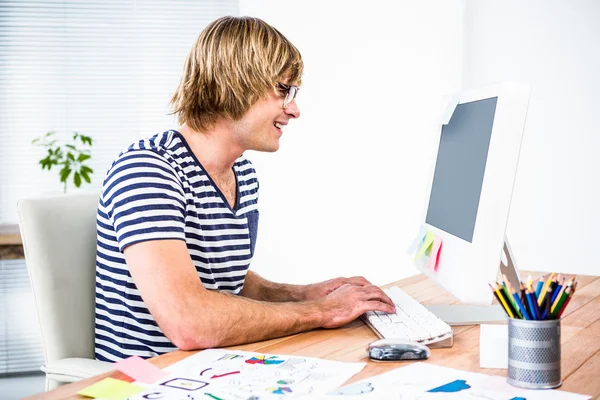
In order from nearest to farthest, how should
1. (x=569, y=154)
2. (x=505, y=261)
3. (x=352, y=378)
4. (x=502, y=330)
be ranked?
(x=352, y=378) < (x=502, y=330) < (x=505, y=261) < (x=569, y=154)

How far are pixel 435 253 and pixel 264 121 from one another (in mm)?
424

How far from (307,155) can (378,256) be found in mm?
554

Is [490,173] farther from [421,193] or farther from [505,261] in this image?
[421,193]

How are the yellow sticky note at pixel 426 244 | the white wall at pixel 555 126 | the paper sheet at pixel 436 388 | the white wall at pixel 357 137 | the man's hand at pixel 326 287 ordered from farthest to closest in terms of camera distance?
the white wall at pixel 357 137, the white wall at pixel 555 126, the man's hand at pixel 326 287, the yellow sticky note at pixel 426 244, the paper sheet at pixel 436 388

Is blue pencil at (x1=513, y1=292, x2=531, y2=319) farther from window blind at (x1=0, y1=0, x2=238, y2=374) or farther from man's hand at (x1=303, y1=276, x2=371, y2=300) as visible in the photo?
window blind at (x1=0, y1=0, x2=238, y2=374)

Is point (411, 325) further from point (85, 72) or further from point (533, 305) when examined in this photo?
point (85, 72)

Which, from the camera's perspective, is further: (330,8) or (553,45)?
(330,8)

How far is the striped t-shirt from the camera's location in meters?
1.19

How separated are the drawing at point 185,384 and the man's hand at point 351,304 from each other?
0.36 meters

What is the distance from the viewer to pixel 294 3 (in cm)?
327

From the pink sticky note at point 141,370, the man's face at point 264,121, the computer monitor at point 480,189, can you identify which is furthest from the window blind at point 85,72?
the pink sticky note at point 141,370

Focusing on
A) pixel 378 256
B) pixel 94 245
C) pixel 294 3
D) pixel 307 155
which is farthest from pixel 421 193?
pixel 94 245

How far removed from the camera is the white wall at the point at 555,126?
2928 millimetres

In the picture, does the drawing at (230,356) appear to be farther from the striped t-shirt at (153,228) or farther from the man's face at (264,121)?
the man's face at (264,121)
